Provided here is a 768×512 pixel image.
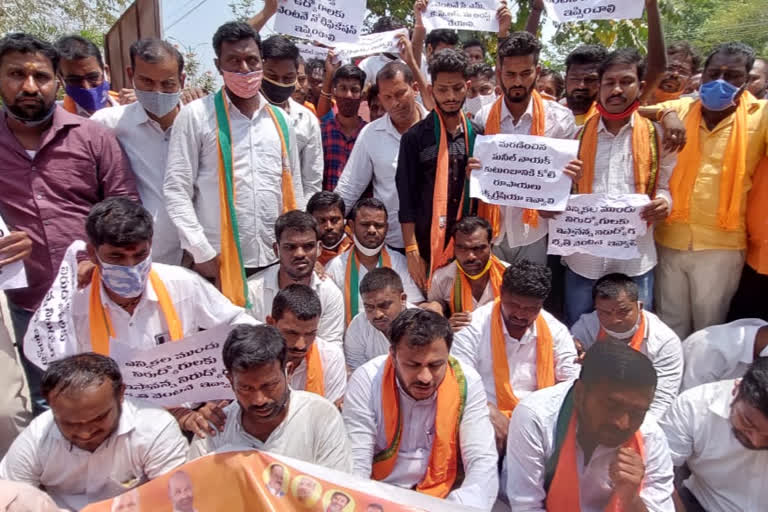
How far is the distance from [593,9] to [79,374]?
13.0ft

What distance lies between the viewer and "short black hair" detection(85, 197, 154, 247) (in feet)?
9.64

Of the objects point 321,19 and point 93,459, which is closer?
point 93,459

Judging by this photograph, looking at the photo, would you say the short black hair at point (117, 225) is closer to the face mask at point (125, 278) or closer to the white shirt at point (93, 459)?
the face mask at point (125, 278)

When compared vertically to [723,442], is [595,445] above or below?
above

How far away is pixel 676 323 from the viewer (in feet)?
13.9

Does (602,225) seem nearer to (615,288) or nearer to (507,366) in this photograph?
(615,288)

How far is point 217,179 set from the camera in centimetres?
388

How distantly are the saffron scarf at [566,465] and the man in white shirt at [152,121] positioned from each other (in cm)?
262

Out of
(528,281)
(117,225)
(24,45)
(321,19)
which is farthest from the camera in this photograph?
(321,19)

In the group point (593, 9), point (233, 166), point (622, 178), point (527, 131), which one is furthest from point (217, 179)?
point (593, 9)

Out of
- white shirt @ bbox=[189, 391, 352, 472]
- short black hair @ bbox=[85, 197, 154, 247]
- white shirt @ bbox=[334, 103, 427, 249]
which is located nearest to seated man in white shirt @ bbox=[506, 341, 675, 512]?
white shirt @ bbox=[189, 391, 352, 472]

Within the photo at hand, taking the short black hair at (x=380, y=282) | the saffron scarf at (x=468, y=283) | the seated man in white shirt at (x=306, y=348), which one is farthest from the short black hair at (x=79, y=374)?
the saffron scarf at (x=468, y=283)

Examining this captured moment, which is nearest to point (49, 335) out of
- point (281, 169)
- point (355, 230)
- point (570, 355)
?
point (281, 169)

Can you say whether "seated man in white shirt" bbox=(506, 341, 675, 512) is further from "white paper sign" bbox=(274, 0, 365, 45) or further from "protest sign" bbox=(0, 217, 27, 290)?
"white paper sign" bbox=(274, 0, 365, 45)
